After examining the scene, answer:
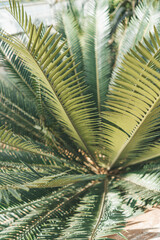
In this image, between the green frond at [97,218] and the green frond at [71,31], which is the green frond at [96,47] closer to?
the green frond at [71,31]

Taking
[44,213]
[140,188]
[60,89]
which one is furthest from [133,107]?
[44,213]

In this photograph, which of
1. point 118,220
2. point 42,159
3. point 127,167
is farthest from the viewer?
point 127,167

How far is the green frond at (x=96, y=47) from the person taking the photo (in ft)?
5.77

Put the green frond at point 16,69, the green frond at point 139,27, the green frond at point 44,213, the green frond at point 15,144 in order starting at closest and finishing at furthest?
the green frond at point 44,213, the green frond at point 15,144, the green frond at point 139,27, the green frond at point 16,69

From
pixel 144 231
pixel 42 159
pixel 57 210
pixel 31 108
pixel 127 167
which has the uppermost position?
pixel 31 108

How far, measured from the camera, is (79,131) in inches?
56.7

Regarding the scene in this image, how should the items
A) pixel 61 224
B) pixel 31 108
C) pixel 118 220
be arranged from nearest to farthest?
1. pixel 118 220
2. pixel 61 224
3. pixel 31 108

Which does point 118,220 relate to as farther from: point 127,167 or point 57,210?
point 127,167

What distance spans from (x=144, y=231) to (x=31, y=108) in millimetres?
1201

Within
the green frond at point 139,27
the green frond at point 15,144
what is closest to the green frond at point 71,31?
the green frond at point 139,27

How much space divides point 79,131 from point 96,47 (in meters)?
0.73

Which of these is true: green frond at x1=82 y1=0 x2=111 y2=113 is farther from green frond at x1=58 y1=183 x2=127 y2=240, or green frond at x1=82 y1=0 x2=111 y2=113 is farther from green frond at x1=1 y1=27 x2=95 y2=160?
green frond at x1=58 y1=183 x2=127 y2=240

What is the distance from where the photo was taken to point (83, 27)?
1.90 m

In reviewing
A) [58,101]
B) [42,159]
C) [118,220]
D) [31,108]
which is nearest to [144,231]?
[118,220]
